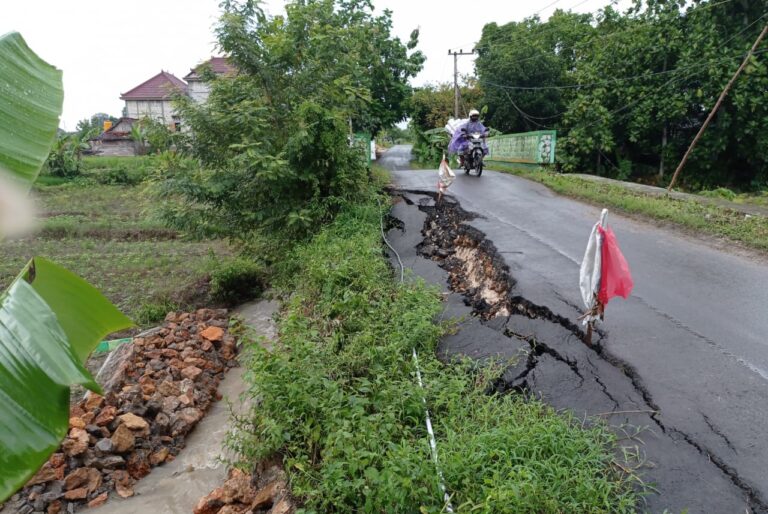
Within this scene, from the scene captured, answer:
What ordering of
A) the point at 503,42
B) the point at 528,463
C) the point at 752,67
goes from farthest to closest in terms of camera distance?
the point at 503,42
the point at 752,67
the point at 528,463

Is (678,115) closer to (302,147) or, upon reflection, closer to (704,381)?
(302,147)

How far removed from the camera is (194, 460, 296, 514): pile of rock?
2.90 metres

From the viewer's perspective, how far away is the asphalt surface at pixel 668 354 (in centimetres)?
245

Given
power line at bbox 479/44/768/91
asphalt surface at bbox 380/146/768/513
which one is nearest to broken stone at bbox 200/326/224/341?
asphalt surface at bbox 380/146/768/513

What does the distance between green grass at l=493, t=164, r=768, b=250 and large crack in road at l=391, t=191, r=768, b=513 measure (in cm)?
316

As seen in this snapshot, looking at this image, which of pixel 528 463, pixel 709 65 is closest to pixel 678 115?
pixel 709 65

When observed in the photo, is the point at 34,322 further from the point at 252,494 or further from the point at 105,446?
the point at 105,446

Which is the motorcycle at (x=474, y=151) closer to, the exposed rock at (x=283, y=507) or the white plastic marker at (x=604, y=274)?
the white plastic marker at (x=604, y=274)

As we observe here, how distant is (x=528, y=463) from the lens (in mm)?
2406

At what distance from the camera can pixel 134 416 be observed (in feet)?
15.2

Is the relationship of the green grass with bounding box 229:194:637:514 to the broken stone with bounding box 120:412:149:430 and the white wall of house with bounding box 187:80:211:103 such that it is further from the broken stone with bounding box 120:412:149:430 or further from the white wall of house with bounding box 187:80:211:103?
the white wall of house with bounding box 187:80:211:103

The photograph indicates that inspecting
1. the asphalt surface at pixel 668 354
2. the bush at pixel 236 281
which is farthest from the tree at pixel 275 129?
the asphalt surface at pixel 668 354

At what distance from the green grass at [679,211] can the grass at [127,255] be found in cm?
686

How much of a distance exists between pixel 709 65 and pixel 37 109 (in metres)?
17.1
